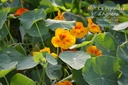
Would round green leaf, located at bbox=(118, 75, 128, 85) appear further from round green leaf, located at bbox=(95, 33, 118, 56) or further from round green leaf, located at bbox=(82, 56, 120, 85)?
round green leaf, located at bbox=(95, 33, 118, 56)

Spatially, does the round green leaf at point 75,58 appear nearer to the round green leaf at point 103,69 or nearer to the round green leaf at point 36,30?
the round green leaf at point 103,69

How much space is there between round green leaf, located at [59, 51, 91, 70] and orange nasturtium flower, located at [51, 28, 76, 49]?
57mm

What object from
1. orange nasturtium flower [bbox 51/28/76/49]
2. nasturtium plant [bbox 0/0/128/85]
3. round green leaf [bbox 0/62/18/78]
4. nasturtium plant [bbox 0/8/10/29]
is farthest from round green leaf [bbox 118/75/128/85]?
nasturtium plant [bbox 0/8/10/29]

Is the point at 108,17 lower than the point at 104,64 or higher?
lower

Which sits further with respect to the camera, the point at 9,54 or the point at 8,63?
the point at 9,54

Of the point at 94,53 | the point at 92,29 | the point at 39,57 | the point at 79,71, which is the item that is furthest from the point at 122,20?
the point at 39,57

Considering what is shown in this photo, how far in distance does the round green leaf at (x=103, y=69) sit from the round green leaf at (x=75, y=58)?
4 cm

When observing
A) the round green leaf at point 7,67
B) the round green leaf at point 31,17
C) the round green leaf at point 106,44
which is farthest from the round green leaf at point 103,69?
the round green leaf at point 31,17

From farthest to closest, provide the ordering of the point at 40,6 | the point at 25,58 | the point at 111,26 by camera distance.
→ the point at 40,6
the point at 111,26
the point at 25,58

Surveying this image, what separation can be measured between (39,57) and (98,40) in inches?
10.2

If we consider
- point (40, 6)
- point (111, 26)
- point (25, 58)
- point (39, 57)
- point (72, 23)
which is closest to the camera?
point (39, 57)

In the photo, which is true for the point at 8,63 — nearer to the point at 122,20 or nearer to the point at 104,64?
the point at 104,64

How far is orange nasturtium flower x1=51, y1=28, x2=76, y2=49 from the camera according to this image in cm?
119

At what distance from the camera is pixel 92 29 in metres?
1.37
